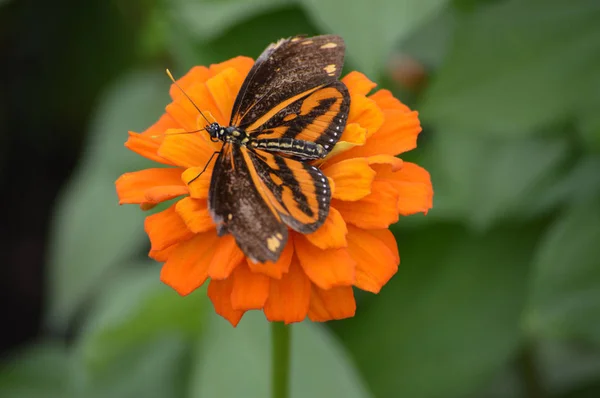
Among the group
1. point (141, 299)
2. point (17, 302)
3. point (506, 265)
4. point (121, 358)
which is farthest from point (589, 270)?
point (17, 302)

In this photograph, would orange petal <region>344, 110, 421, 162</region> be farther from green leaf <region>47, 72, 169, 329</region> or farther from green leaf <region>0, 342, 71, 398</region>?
green leaf <region>0, 342, 71, 398</region>

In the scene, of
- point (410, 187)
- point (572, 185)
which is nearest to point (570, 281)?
point (572, 185)

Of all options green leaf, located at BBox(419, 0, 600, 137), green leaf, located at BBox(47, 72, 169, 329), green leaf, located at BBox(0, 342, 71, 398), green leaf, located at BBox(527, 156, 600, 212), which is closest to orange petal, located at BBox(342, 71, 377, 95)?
green leaf, located at BBox(419, 0, 600, 137)

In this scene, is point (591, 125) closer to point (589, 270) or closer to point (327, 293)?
point (589, 270)

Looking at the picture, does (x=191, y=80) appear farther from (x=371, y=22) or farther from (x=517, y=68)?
(x=517, y=68)

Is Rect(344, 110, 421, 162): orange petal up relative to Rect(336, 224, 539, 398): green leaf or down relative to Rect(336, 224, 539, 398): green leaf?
up
